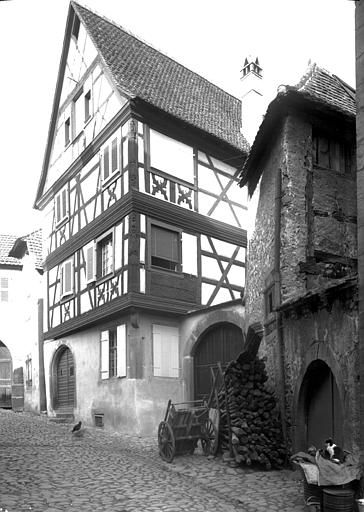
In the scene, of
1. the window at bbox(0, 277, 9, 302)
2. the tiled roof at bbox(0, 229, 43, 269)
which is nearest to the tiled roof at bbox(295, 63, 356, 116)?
the tiled roof at bbox(0, 229, 43, 269)

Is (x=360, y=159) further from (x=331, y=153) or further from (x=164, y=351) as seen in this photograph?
(x=164, y=351)

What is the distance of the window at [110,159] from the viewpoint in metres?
17.7

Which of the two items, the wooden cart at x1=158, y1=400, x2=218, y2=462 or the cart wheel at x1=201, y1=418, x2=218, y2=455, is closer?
the cart wheel at x1=201, y1=418, x2=218, y2=455

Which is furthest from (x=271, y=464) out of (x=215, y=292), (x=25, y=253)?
(x=25, y=253)

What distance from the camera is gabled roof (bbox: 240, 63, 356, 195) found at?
10930mm

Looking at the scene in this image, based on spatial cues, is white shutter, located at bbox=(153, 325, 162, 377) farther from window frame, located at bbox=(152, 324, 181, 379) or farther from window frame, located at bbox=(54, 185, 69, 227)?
window frame, located at bbox=(54, 185, 69, 227)

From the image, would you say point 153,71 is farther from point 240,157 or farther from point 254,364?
point 254,364

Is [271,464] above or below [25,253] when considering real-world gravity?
below

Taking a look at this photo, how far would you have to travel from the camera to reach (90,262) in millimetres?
18734

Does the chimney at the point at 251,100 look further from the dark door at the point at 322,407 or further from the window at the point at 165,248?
the dark door at the point at 322,407

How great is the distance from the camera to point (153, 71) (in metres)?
20.0

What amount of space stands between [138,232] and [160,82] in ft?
18.7

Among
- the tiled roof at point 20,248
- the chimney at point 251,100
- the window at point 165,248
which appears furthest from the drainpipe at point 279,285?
the tiled roof at point 20,248

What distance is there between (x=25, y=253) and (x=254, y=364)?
1857 cm
